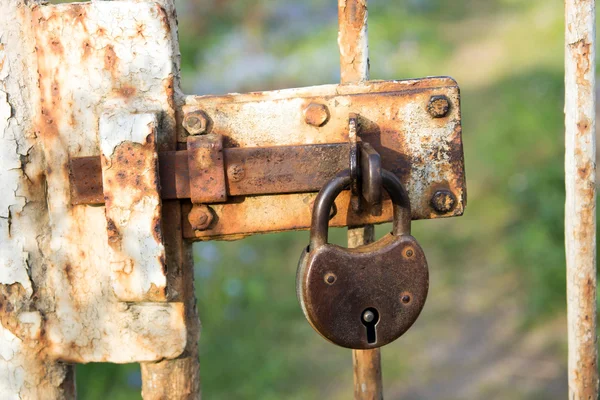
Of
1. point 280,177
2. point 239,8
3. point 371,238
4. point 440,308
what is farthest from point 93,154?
point 239,8

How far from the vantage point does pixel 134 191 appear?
85cm

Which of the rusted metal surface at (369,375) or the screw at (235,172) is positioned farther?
the rusted metal surface at (369,375)

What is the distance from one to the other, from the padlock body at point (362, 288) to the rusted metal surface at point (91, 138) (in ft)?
0.64

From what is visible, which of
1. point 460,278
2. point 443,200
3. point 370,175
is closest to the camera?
point 370,175

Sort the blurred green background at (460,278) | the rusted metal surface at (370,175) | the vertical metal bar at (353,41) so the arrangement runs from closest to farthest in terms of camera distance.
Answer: the rusted metal surface at (370,175)
the vertical metal bar at (353,41)
the blurred green background at (460,278)

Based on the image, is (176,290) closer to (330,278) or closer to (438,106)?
(330,278)

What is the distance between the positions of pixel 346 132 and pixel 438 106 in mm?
120

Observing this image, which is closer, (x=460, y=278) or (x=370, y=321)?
(x=370, y=321)

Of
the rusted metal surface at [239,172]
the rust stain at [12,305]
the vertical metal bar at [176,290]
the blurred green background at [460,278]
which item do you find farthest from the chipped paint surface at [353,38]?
the blurred green background at [460,278]

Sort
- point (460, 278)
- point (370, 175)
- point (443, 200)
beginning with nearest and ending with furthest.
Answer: point (370, 175)
point (443, 200)
point (460, 278)

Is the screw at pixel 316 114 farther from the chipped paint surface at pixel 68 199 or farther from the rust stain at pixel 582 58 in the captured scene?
the rust stain at pixel 582 58

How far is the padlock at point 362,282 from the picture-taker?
33.1 inches

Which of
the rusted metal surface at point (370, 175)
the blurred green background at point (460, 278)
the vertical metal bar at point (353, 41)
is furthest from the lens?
the blurred green background at point (460, 278)

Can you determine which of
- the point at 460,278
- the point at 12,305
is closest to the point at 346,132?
the point at 12,305
